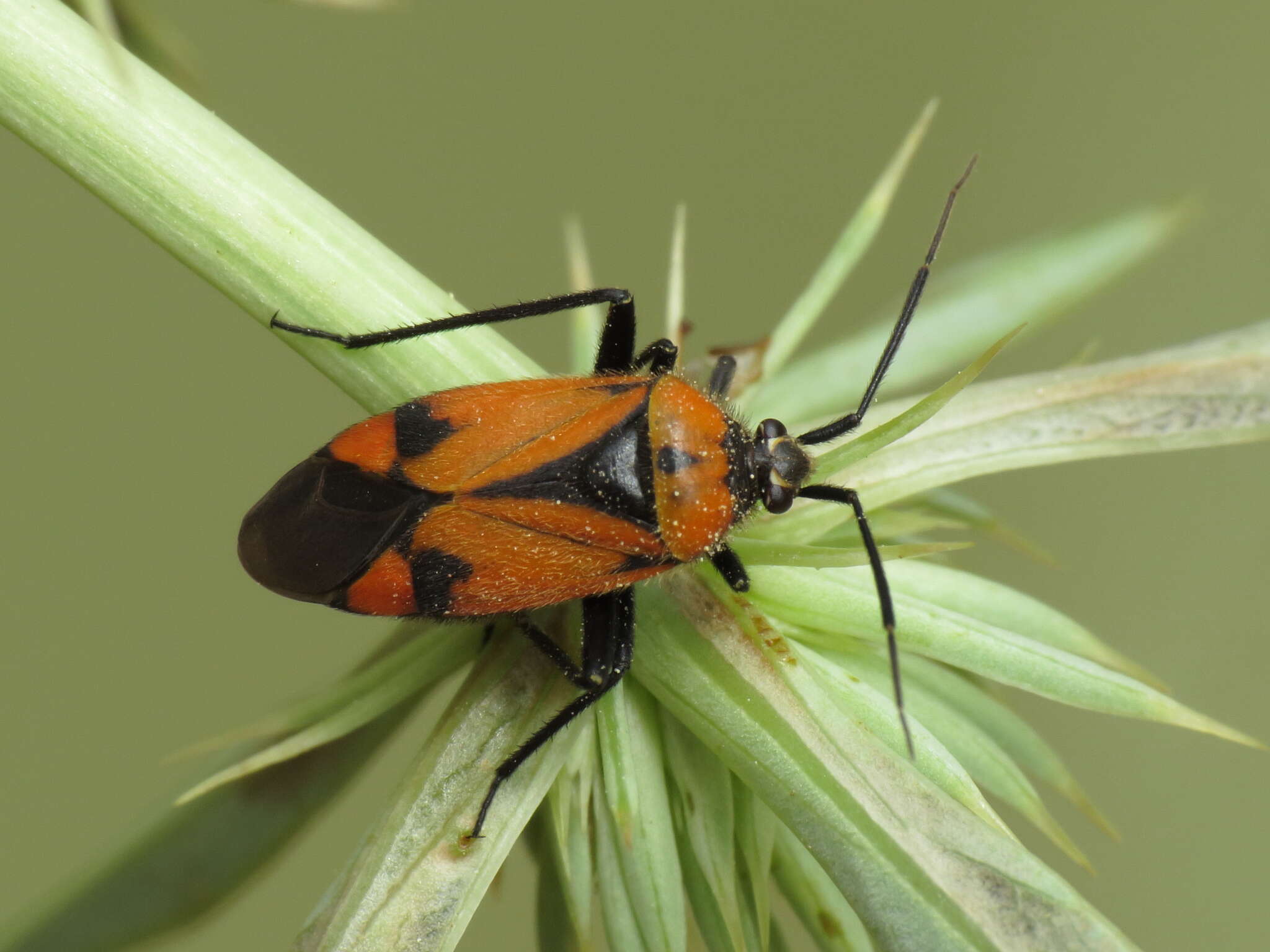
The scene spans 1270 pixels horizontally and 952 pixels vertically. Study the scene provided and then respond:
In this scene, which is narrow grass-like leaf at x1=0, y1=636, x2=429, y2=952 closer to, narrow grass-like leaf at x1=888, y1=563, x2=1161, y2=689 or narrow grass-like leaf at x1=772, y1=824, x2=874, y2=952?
narrow grass-like leaf at x1=772, y1=824, x2=874, y2=952

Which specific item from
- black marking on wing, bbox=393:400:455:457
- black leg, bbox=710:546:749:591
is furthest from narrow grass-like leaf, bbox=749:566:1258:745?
black marking on wing, bbox=393:400:455:457

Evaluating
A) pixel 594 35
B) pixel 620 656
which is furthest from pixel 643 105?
pixel 620 656

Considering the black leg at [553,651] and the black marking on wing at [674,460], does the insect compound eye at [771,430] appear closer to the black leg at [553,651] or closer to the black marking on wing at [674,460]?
the black marking on wing at [674,460]

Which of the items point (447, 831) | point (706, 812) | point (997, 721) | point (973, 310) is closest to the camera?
point (447, 831)

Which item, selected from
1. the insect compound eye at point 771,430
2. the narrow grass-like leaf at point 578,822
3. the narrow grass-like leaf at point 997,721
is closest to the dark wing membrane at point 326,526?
the narrow grass-like leaf at point 578,822

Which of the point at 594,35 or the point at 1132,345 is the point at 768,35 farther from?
the point at 1132,345

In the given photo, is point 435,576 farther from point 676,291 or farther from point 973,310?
point 973,310

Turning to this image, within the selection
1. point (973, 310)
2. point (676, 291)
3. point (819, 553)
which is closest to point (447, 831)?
point (819, 553)
